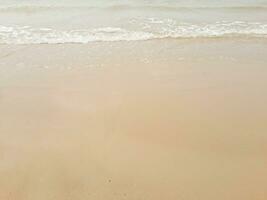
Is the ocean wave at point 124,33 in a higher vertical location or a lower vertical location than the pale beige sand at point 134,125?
higher

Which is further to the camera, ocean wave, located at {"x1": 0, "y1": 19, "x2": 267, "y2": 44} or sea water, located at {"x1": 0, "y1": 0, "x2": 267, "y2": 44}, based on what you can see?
sea water, located at {"x1": 0, "y1": 0, "x2": 267, "y2": 44}

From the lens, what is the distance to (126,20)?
10.1m

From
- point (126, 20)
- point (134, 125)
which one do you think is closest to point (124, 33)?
point (126, 20)

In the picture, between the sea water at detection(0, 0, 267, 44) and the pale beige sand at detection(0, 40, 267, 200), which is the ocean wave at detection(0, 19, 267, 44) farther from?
the pale beige sand at detection(0, 40, 267, 200)

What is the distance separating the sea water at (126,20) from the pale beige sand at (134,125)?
1.21 metres

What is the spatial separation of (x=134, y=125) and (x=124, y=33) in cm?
432

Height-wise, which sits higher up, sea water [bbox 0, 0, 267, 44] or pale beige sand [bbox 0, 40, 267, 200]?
sea water [bbox 0, 0, 267, 44]

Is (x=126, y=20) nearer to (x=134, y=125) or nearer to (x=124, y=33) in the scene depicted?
(x=124, y=33)

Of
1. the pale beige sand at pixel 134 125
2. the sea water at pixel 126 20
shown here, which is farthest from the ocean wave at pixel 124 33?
the pale beige sand at pixel 134 125

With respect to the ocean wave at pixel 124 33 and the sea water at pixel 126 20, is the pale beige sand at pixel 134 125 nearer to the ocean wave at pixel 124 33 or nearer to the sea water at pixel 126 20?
the ocean wave at pixel 124 33

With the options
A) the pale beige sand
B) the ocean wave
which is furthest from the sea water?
the pale beige sand

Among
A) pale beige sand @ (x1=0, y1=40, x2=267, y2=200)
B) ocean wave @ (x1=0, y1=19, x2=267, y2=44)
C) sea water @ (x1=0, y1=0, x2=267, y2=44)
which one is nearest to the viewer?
pale beige sand @ (x1=0, y1=40, x2=267, y2=200)

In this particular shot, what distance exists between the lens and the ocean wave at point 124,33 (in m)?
8.37

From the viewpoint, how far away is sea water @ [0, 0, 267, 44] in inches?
337
